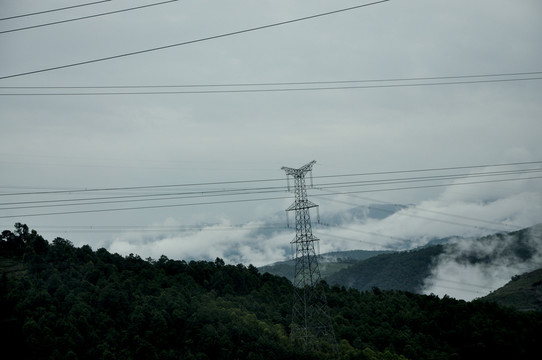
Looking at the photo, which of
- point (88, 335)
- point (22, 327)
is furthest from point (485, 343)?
point (22, 327)

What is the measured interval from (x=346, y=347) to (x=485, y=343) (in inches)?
1968

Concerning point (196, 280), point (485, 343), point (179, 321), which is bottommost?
point (485, 343)

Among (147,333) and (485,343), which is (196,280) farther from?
(485,343)

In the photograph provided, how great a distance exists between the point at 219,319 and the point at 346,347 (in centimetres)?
2608

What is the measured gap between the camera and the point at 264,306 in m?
133

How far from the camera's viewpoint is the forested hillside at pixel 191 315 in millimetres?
93938

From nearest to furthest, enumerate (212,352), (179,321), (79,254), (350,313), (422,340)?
(212,352)
(179,321)
(422,340)
(350,313)
(79,254)

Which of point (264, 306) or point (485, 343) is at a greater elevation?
point (264, 306)

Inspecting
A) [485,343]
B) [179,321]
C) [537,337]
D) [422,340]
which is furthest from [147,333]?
[537,337]

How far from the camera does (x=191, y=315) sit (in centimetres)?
10869

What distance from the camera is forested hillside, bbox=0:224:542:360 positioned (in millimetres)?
93938

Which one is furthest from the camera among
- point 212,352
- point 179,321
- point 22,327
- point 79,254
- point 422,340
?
point 79,254

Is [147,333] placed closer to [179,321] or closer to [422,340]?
[179,321]

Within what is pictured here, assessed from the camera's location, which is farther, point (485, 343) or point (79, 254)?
point (79, 254)
